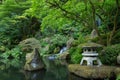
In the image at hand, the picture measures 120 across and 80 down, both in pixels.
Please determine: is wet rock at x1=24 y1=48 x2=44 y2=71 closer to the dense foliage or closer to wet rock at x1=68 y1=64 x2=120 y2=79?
the dense foliage

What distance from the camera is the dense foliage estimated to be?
1337cm

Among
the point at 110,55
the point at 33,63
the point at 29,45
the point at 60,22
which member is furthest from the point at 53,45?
the point at 110,55

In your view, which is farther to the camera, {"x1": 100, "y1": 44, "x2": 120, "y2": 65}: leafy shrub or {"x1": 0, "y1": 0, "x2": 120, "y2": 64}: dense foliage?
{"x1": 0, "y1": 0, "x2": 120, "y2": 64}: dense foliage

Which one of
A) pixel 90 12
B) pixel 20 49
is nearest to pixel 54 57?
pixel 20 49

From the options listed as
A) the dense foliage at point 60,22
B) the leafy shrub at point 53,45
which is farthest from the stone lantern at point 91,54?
the leafy shrub at point 53,45

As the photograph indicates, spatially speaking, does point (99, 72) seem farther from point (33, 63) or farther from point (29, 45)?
point (29, 45)

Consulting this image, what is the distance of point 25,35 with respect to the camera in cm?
2695

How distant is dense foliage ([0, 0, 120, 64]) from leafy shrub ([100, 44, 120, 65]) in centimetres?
5

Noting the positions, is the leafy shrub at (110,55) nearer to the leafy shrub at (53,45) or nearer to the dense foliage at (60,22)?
the dense foliage at (60,22)

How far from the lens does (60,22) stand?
48.3 feet

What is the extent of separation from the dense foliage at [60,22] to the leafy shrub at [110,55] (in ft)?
0.16

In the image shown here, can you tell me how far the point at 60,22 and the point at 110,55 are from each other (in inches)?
155

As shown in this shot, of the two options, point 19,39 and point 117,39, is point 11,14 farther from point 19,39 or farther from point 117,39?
point 117,39

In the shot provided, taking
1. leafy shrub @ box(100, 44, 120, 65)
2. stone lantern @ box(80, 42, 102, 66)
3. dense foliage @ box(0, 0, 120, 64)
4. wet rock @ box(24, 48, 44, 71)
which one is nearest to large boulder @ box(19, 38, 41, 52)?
dense foliage @ box(0, 0, 120, 64)
